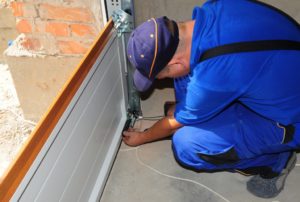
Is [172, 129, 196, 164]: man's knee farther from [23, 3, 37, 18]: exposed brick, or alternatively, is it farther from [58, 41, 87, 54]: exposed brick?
[23, 3, 37, 18]: exposed brick

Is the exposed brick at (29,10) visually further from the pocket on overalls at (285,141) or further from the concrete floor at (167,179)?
the pocket on overalls at (285,141)

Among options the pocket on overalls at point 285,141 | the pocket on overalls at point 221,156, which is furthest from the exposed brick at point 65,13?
the pocket on overalls at point 285,141

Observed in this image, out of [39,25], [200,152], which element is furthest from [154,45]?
[39,25]

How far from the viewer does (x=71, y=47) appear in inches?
67.6

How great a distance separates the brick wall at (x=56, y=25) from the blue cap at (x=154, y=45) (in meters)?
0.60

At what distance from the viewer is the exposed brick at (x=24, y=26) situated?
1.66 meters

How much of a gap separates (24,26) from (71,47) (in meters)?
0.26

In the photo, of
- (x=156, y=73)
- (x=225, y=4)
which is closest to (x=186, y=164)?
(x=156, y=73)

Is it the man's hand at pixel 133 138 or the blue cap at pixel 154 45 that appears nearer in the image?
the blue cap at pixel 154 45

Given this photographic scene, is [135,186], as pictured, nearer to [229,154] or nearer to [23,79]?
[229,154]

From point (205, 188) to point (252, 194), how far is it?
22cm

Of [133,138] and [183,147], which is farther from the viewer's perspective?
[133,138]

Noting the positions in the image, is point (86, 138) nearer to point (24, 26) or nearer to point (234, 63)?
point (234, 63)

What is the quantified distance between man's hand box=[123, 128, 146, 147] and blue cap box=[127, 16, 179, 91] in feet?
1.98
